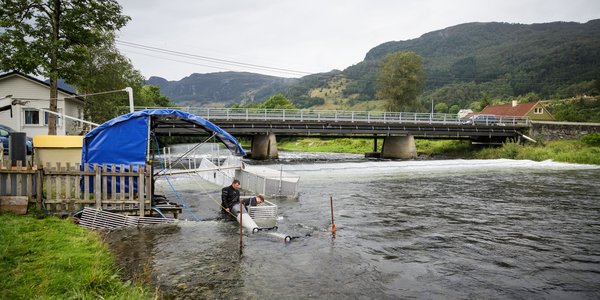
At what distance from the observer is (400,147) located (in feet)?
180

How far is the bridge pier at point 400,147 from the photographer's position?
54312 millimetres

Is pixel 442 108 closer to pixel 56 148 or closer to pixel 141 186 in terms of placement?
pixel 56 148

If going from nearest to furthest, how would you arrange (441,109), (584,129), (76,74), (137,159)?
(137,159), (76,74), (584,129), (441,109)

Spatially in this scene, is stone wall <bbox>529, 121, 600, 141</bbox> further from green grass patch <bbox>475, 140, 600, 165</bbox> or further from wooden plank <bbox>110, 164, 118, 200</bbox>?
wooden plank <bbox>110, 164, 118, 200</bbox>

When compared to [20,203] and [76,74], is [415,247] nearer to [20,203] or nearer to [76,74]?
[20,203]

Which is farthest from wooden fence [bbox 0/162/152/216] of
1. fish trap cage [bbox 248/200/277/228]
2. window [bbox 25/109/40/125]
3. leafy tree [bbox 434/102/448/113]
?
leafy tree [bbox 434/102/448/113]

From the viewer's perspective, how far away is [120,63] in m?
44.2

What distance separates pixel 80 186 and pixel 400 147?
47.2m

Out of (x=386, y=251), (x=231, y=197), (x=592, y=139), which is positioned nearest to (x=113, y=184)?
(x=231, y=197)

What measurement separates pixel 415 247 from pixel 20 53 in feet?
74.5

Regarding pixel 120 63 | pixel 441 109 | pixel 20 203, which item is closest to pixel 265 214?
Answer: pixel 20 203

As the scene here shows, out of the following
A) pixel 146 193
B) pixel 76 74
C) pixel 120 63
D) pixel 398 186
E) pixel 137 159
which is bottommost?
pixel 398 186

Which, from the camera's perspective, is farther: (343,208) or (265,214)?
(343,208)

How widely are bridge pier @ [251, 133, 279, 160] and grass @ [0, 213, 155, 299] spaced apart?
128 feet
